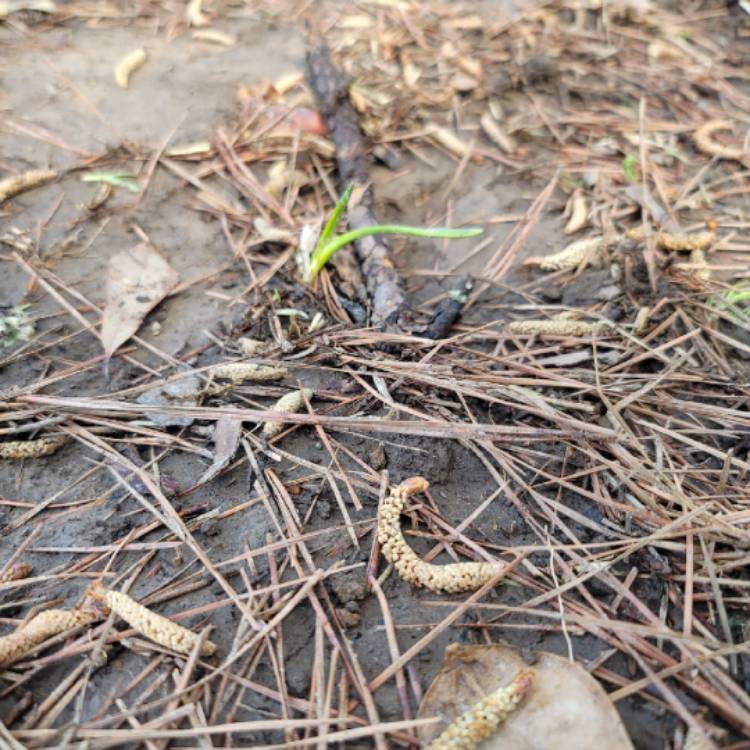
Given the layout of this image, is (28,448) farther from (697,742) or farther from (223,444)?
(697,742)

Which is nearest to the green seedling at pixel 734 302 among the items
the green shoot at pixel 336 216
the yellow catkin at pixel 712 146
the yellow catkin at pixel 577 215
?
the yellow catkin at pixel 577 215

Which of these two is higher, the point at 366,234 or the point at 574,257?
the point at 366,234

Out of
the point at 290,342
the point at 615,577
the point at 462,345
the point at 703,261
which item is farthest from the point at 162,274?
the point at 703,261

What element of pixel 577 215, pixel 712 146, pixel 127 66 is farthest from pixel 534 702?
pixel 127 66

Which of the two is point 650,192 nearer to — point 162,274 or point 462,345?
point 462,345

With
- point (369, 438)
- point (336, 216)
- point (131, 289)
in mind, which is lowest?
point (369, 438)

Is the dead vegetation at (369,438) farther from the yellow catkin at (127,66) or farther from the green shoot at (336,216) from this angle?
the green shoot at (336,216)
